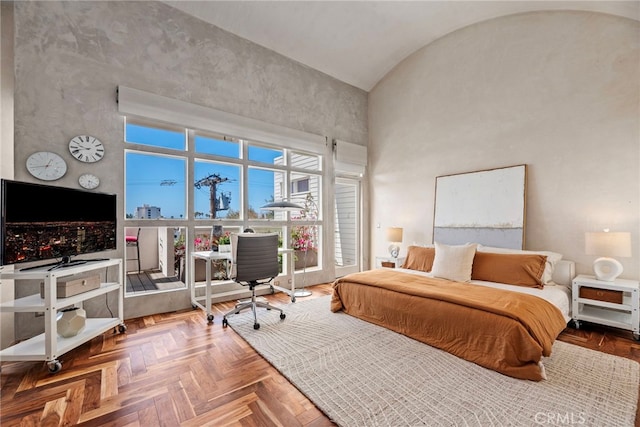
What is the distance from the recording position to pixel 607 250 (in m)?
2.75

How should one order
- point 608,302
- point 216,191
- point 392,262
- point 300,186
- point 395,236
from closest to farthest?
point 608,302 → point 216,191 → point 392,262 → point 395,236 → point 300,186

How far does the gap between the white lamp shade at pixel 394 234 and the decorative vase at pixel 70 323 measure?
4.04m

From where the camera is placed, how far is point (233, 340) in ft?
8.82

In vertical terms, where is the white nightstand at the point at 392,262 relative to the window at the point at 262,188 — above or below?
below

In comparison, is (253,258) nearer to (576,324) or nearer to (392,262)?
(392,262)

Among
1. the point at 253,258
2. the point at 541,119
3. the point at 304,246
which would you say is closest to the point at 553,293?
the point at 541,119

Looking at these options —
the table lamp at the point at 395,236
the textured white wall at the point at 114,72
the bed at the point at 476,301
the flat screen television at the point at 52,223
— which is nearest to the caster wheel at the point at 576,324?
the bed at the point at 476,301

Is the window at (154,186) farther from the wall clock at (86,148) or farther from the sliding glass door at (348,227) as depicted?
the sliding glass door at (348,227)

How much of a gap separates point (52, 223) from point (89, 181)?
77cm

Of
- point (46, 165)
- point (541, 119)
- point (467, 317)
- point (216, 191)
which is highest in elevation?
point (541, 119)

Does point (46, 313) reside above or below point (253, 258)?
below

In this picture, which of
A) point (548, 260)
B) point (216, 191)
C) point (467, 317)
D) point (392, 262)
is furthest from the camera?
point (392, 262)

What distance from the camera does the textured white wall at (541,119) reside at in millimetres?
3047

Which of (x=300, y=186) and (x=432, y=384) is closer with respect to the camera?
(x=432, y=384)
